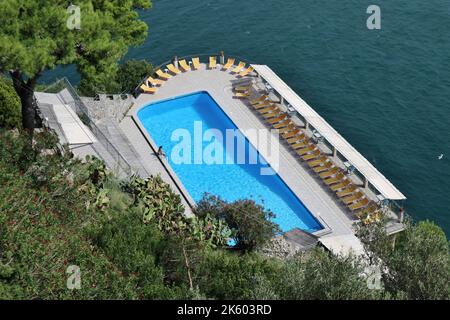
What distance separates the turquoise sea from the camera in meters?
39.1

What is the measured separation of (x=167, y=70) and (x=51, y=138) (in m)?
16.8

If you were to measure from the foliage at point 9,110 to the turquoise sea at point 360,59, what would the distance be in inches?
737

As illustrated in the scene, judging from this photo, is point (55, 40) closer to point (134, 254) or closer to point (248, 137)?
point (134, 254)

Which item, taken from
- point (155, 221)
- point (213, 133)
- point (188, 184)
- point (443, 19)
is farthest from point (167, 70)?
point (443, 19)

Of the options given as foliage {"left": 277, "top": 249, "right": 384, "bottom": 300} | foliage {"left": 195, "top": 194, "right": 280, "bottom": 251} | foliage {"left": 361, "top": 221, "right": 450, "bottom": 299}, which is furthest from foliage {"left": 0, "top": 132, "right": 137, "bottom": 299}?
foliage {"left": 361, "top": 221, "right": 450, "bottom": 299}

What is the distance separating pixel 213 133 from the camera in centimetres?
3869

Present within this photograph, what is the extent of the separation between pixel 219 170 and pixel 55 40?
13.4 m

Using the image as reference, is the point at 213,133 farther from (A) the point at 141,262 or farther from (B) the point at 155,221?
(A) the point at 141,262

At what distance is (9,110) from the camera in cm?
2967

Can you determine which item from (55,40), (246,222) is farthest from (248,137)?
(55,40)

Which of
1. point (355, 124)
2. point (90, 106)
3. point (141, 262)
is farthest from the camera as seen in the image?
point (355, 124)

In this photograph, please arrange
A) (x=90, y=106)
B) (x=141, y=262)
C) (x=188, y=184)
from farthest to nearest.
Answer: (x=90, y=106) < (x=188, y=184) < (x=141, y=262)

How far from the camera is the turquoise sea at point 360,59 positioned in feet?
128

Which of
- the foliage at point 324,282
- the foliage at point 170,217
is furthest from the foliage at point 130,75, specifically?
the foliage at point 324,282
